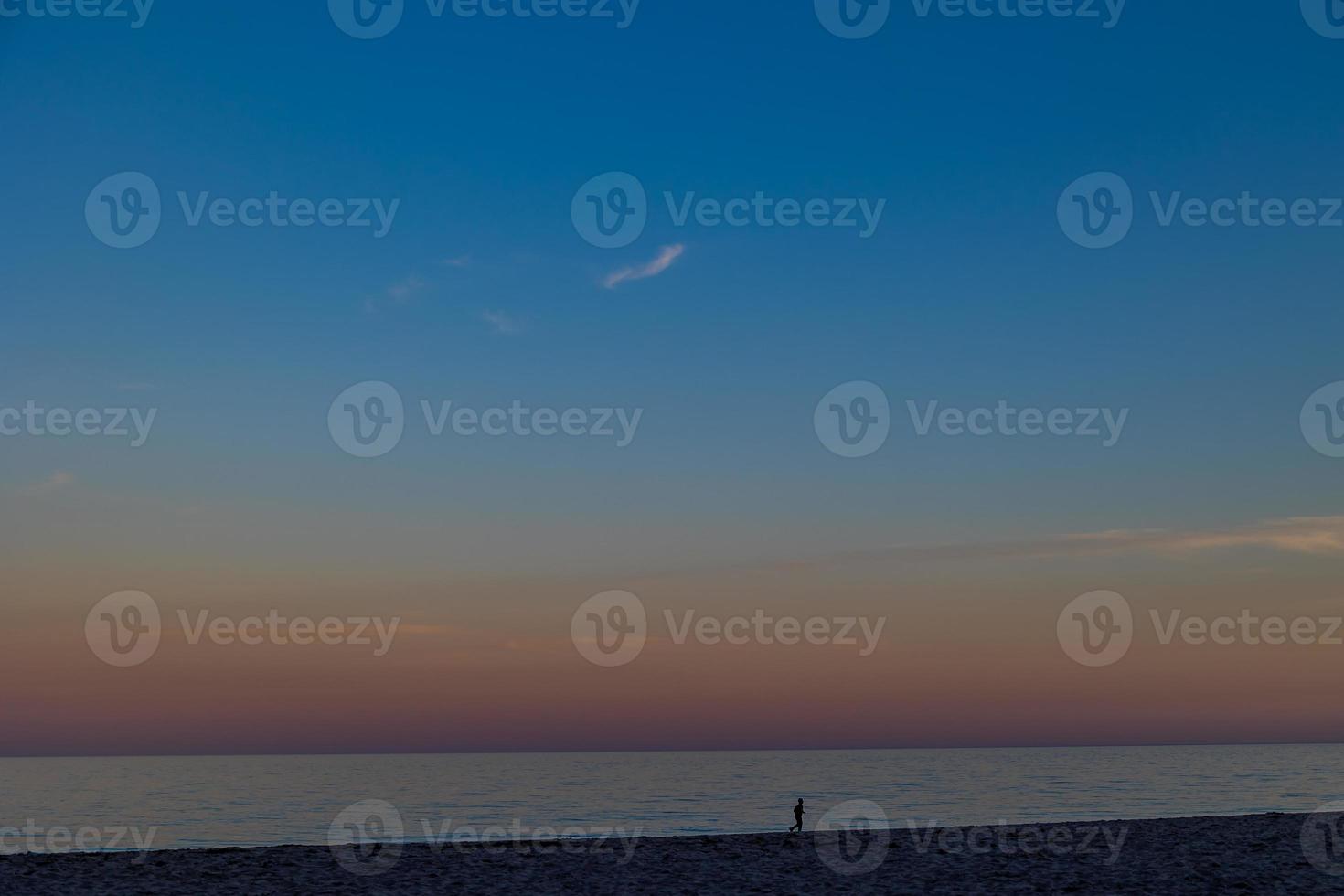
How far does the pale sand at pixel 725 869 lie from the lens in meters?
22.0

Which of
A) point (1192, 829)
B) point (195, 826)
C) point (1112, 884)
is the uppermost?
point (195, 826)

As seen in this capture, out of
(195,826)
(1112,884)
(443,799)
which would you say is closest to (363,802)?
(443,799)

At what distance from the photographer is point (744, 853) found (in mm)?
26312

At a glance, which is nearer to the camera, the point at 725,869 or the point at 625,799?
the point at 725,869

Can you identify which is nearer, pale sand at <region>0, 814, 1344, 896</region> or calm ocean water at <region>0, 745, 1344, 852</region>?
pale sand at <region>0, 814, 1344, 896</region>

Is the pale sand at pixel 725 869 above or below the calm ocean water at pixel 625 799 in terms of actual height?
below

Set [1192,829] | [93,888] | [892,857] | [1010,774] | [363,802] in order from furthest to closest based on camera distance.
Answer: [1010,774] → [363,802] → [1192,829] → [892,857] → [93,888]

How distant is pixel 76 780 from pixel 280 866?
14663 cm

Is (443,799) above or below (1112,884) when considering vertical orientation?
above

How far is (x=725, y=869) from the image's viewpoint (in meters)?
24.4

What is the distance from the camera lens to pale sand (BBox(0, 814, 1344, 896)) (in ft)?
72.1

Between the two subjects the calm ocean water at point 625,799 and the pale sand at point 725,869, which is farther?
the calm ocean water at point 625,799

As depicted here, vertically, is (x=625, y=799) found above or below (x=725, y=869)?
above

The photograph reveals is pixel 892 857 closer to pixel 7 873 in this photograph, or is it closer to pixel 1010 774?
pixel 7 873
